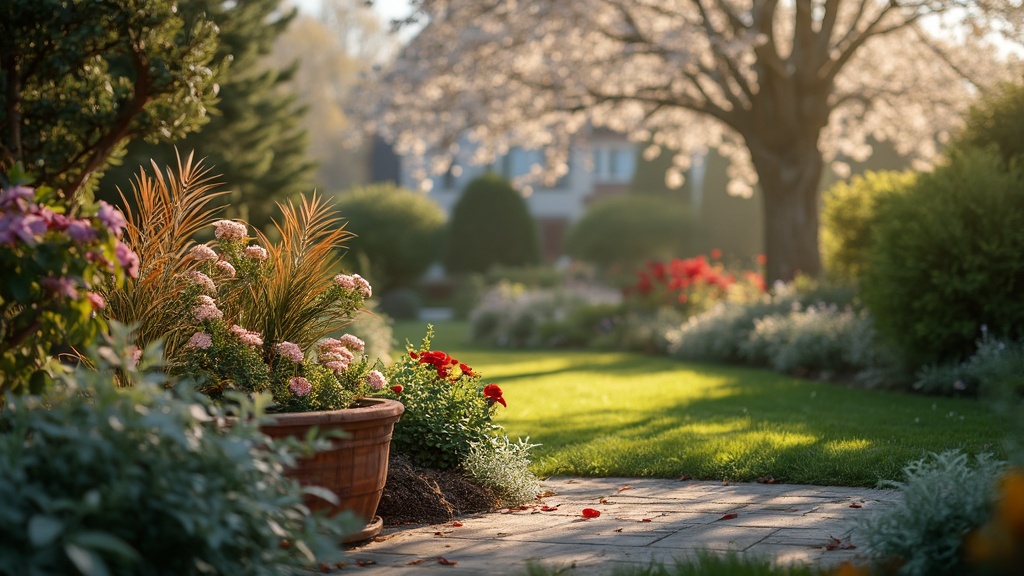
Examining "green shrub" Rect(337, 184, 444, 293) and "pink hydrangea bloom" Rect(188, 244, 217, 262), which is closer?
"pink hydrangea bloom" Rect(188, 244, 217, 262)

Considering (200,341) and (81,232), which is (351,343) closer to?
(200,341)

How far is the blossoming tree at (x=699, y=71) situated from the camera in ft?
48.1

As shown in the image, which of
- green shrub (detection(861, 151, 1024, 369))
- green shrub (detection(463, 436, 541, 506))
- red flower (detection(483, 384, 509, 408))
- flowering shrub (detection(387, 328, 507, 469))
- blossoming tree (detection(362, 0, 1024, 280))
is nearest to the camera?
green shrub (detection(463, 436, 541, 506))

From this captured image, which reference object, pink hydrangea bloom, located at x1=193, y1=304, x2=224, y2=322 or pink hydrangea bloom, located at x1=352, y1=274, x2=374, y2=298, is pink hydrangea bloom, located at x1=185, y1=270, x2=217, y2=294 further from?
pink hydrangea bloom, located at x1=352, y1=274, x2=374, y2=298

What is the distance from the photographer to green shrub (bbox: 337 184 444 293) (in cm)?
2848

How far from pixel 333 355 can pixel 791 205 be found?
1179 cm

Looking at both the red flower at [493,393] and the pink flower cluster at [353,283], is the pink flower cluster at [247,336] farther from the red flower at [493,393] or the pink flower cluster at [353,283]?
the red flower at [493,393]

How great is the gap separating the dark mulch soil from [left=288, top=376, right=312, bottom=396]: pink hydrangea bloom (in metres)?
0.87

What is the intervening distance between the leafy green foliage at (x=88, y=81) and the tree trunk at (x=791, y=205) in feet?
35.2

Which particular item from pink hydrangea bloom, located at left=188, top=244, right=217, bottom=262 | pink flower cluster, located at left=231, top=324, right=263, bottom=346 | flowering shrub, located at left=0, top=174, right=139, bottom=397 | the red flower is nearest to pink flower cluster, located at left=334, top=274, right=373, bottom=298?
pink flower cluster, located at left=231, top=324, right=263, bottom=346

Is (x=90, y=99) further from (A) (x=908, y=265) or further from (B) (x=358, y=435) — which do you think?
(A) (x=908, y=265)

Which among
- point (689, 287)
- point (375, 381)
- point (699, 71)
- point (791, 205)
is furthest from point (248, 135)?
point (375, 381)

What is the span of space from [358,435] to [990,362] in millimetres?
6545

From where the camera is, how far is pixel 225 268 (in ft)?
16.5
